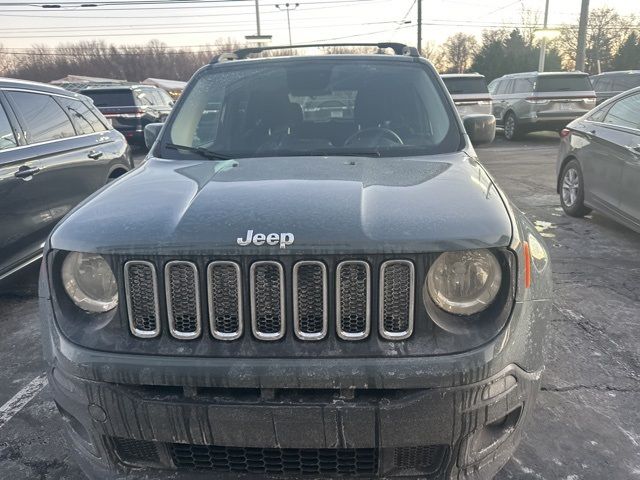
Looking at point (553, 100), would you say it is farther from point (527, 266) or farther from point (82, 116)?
point (527, 266)

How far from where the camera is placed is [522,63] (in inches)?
1774

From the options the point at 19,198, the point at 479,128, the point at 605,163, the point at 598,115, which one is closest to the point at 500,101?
the point at 598,115

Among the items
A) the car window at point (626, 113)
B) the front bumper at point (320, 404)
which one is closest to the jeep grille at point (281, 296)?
the front bumper at point (320, 404)

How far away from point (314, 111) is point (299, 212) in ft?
5.09

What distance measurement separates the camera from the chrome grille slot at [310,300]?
1.71 metres

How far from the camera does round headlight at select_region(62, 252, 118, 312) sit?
1920 mm

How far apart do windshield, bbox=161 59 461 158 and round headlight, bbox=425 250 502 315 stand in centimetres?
113

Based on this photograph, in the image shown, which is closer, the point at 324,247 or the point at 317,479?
the point at 324,247

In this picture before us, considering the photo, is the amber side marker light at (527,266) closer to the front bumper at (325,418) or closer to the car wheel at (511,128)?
the front bumper at (325,418)

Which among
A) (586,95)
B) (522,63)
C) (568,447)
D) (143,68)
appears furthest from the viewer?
(143,68)

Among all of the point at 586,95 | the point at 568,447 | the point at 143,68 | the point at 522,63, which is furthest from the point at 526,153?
the point at 143,68

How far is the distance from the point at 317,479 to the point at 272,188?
1.10 metres

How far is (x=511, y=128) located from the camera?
51.2 ft

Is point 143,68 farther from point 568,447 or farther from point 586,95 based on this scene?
point 568,447
